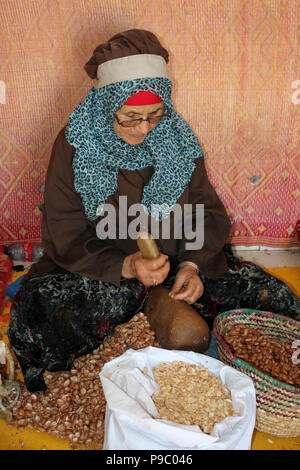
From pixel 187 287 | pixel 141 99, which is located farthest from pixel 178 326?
pixel 141 99

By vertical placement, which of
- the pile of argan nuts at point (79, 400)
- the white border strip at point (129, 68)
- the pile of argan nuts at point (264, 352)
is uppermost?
the white border strip at point (129, 68)

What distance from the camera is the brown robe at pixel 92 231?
1821 millimetres

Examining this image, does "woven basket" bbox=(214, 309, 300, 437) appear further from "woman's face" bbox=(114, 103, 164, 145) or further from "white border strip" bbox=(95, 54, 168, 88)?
"white border strip" bbox=(95, 54, 168, 88)

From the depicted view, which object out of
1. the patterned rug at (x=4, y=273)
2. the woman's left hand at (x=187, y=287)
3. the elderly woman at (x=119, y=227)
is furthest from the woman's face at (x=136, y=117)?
the patterned rug at (x=4, y=273)

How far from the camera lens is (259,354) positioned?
1.68 meters

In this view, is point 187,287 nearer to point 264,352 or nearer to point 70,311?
point 264,352

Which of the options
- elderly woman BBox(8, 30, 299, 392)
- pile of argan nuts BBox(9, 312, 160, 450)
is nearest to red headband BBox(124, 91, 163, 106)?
elderly woman BBox(8, 30, 299, 392)

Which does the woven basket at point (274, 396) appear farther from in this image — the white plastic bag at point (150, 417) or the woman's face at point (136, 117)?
the woman's face at point (136, 117)

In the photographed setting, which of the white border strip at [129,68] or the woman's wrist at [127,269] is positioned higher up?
the white border strip at [129,68]

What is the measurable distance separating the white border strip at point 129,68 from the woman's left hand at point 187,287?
863mm

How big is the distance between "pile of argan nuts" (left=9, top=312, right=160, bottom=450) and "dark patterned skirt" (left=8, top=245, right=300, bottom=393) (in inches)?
2.0

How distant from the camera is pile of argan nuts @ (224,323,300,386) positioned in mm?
1595

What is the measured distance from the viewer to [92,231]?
6.49 feet
